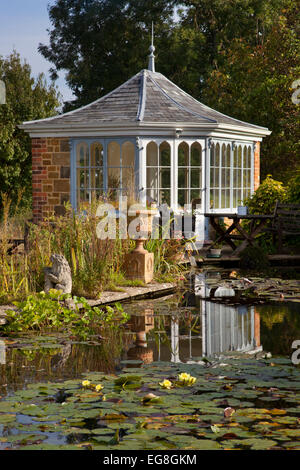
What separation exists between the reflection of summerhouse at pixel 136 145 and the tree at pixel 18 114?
7992 millimetres

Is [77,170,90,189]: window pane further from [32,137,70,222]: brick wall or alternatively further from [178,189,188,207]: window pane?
[178,189,188,207]: window pane

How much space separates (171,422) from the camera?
4.36 meters

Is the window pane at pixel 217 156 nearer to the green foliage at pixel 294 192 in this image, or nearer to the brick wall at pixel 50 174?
the green foliage at pixel 294 192

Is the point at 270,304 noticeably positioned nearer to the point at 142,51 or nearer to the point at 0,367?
the point at 0,367

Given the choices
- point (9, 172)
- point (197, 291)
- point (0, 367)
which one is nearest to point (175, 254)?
point (197, 291)

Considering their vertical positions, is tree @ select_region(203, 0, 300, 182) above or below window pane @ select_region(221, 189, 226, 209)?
above

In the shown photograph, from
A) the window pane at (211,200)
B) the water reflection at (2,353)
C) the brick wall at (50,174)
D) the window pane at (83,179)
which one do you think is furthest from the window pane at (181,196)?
the water reflection at (2,353)

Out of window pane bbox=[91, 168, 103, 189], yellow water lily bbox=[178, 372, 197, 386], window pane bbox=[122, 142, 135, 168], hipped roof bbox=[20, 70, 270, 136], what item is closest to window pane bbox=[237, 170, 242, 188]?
hipped roof bbox=[20, 70, 270, 136]

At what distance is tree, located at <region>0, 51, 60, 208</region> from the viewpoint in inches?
987

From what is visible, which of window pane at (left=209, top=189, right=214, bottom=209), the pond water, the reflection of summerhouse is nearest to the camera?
the pond water

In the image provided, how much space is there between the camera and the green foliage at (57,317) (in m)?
7.36

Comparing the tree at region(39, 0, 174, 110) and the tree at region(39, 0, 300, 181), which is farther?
the tree at region(39, 0, 174, 110)

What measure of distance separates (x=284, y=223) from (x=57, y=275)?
756cm
